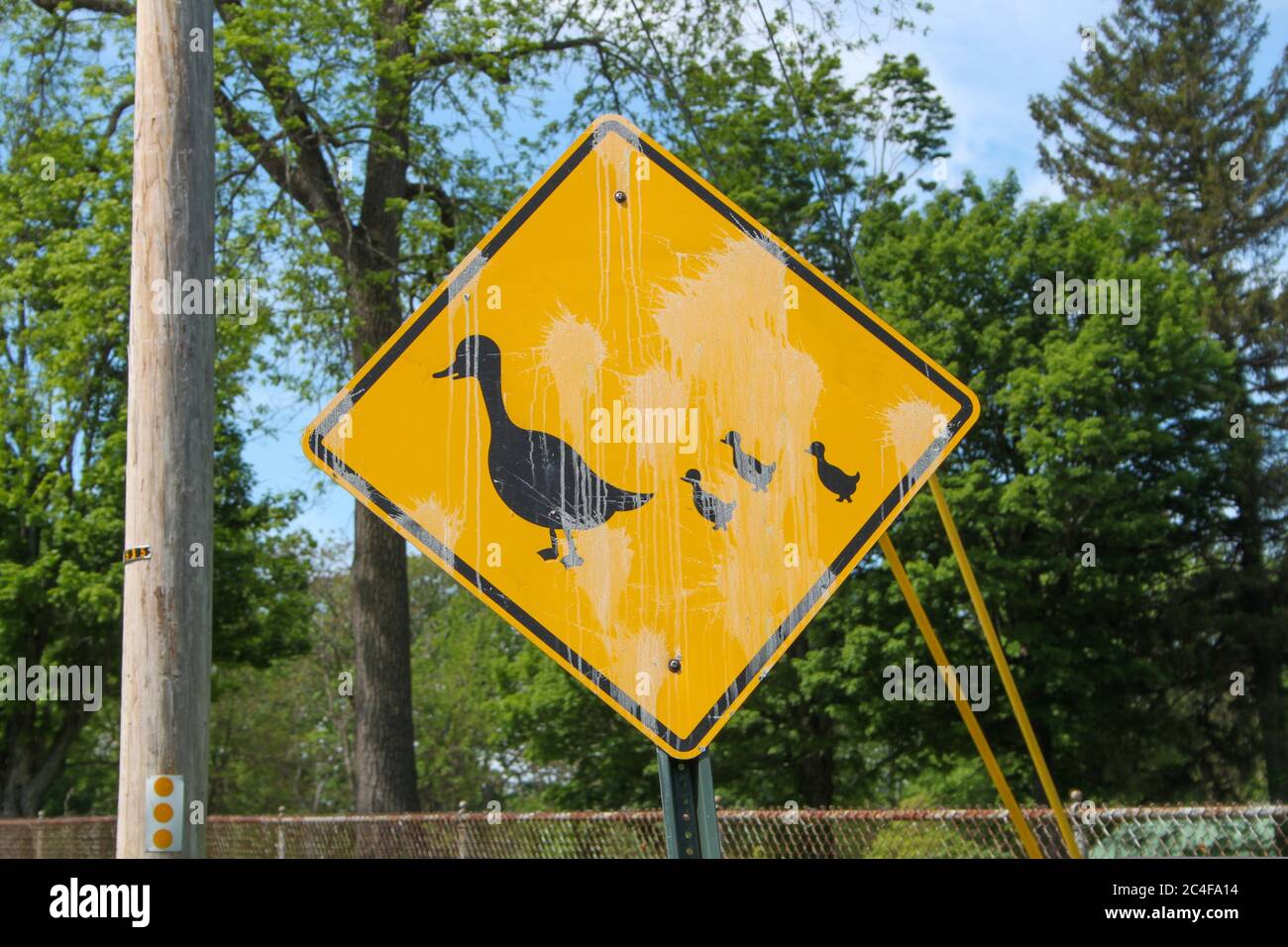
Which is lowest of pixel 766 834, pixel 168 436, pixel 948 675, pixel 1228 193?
pixel 766 834

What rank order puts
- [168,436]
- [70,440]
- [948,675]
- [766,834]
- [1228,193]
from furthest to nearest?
[1228,193], [70,440], [766,834], [168,436], [948,675]

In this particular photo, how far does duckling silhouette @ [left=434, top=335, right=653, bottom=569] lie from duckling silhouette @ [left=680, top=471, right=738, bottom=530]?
0.09 metres

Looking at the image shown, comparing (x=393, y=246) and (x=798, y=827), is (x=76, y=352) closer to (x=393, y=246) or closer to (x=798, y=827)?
(x=393, y=246)

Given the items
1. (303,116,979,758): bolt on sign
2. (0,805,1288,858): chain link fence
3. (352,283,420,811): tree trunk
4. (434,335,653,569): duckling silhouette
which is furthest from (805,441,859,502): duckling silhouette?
(352,283,420,811): tree trunk

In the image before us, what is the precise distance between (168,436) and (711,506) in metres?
2.00

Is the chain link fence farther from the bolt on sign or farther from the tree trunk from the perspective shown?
the bolt on sign

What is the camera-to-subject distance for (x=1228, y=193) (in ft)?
110

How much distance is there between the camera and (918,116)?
3017 centimetres

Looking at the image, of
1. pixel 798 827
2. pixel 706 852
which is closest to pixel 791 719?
pixel 798 827

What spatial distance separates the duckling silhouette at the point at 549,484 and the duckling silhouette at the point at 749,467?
196 millimetres

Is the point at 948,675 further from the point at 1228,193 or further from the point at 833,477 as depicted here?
the point at 1228,193

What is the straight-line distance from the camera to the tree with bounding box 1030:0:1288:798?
100 feet

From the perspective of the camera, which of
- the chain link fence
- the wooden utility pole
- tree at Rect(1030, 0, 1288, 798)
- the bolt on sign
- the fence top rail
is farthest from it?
tree at Rect(1030, 0, 1288, 798)

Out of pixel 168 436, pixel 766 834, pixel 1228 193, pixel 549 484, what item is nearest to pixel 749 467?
pixel 549 484
